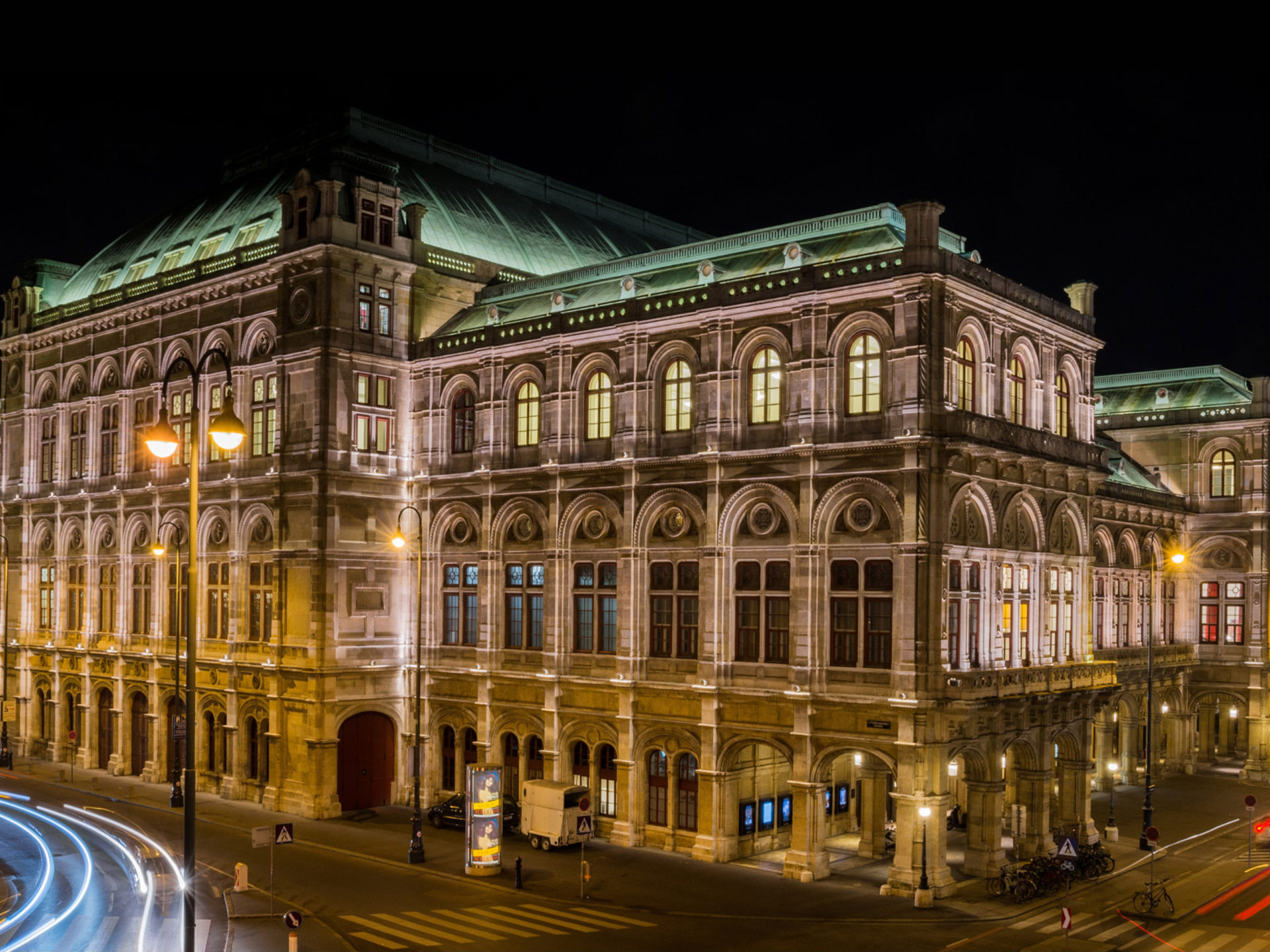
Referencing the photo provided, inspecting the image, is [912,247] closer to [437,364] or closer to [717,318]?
[717,318]

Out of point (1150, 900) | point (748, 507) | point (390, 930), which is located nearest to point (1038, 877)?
point (1150, 900)

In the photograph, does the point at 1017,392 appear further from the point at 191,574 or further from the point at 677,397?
the point at 191,574

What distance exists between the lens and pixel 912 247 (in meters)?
40.3

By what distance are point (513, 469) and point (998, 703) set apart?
21.4 m

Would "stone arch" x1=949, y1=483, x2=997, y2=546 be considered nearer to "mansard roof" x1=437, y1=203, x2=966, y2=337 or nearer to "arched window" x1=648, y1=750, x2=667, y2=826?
"mansard roof" x1=437, y1=203, x2=966, y2=337

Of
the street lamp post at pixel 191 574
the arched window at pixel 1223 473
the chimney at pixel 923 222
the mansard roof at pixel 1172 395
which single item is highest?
the chimney at pixel 923 222

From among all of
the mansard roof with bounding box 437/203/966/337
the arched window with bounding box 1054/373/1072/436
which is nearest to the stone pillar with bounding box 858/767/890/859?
the arched window with bounding box 1054/373/1072/436

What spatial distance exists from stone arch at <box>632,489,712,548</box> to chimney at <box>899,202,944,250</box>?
12271 millimetres

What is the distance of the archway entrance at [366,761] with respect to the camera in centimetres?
5262

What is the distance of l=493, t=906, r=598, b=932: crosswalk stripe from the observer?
114 ft

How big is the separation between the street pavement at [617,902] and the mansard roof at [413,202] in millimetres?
27745

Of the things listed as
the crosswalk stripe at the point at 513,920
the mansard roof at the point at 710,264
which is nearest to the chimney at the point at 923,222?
the mansard roof at the point at 710,264

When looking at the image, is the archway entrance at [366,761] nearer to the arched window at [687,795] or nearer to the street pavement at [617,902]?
the street pavement at [617,902]

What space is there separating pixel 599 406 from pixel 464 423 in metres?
7.94
